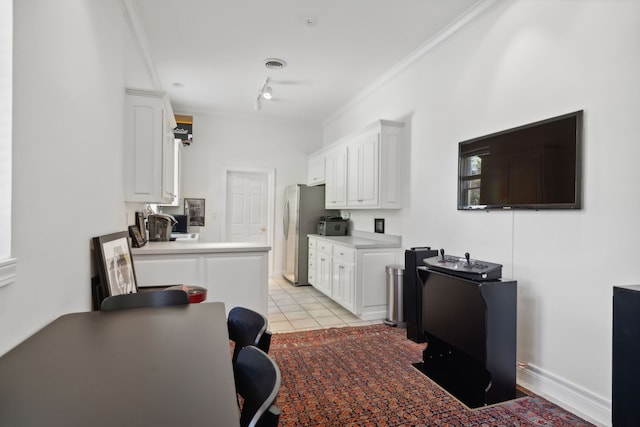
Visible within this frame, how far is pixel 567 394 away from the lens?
2.30 meters

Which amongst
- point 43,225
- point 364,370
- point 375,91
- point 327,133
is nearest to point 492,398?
point 364,370

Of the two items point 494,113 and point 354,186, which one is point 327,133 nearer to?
point 354,186

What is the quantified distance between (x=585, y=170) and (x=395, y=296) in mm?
2202

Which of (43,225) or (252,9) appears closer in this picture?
(43,225)

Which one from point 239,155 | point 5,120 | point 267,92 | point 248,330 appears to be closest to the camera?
point 5,120

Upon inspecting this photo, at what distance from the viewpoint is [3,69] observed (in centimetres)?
125

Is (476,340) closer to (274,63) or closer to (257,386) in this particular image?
(257,386)

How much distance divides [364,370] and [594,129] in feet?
7.46

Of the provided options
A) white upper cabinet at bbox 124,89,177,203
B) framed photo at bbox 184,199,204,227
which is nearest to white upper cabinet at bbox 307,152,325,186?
framed photo at bbox 184,199,204,227

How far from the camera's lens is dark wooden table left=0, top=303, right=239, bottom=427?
83cm

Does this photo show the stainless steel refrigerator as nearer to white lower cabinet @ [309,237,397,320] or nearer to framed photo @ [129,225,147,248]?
white lower cabinet @ [309,237,397,320]

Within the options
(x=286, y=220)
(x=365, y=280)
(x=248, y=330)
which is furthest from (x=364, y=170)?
(x=248, y=330)

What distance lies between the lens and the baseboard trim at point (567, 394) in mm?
2102

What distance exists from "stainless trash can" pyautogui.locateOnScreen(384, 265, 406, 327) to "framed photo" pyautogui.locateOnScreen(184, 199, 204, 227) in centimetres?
365
